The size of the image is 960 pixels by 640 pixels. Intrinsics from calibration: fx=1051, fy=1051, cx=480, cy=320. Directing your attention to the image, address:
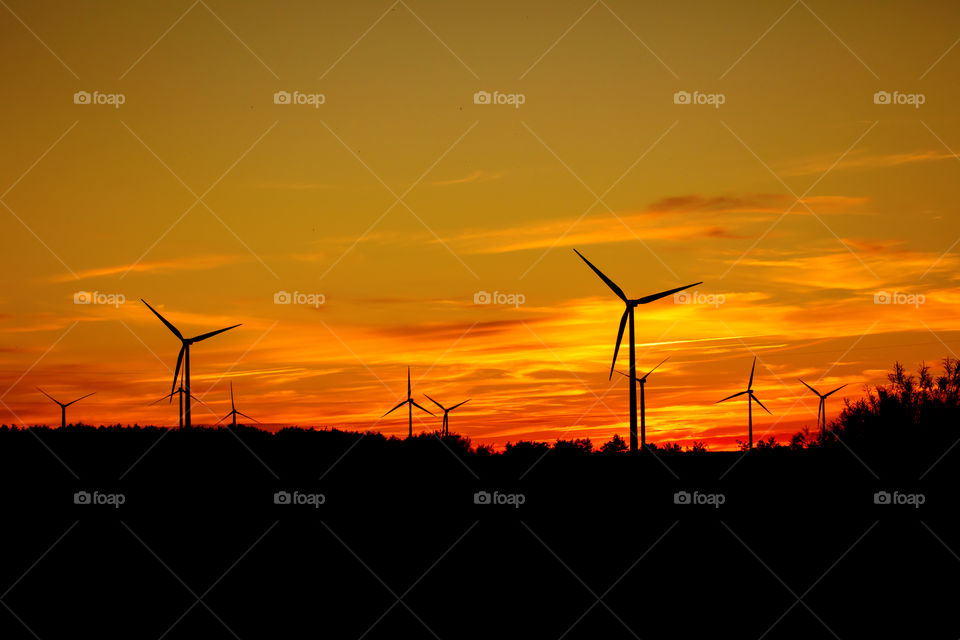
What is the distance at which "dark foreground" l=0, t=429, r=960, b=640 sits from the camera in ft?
125

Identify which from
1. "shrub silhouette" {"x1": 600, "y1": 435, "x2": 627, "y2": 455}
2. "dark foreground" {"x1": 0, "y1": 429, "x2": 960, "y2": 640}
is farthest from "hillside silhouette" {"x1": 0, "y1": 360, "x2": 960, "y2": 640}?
"shrub silhouette" {"x1": 600, "y1": 435, "x2": 627, "y2": 455}

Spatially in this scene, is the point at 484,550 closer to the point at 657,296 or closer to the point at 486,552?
the point at 486,552

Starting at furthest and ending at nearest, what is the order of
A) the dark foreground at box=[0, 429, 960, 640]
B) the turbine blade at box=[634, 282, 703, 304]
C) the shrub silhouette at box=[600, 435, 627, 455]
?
the shrub silhouette at box=[600, 435, 627, 455] → the turbine blade at box=[634, 282, 703, 304] → the dark foreground at box=[0, 429, 960, 640]

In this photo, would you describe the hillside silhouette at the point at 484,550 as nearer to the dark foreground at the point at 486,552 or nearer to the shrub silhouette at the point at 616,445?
the dark foreground at the point at 486,552

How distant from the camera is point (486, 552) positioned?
150 feet

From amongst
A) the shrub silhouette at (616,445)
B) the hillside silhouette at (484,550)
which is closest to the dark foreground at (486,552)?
the hillside silhouette at (484,550)

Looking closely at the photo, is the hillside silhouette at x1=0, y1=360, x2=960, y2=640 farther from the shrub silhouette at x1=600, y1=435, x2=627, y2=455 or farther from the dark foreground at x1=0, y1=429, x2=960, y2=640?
the shrub silhouette at x1=600, y1=435, x2=627, y2=455

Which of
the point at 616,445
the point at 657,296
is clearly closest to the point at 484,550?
the point at 657,296

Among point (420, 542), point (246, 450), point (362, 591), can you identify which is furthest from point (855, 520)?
point (246, 450)

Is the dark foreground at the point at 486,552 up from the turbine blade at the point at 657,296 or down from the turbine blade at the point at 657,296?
down

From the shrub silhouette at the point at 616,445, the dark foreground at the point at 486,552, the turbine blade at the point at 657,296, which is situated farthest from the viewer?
the shrub silhouette at the point at 616,445

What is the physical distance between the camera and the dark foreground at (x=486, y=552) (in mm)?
37969

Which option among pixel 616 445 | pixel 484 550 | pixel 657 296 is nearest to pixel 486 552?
pixel 484 550

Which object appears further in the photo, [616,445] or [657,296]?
[616,445]
